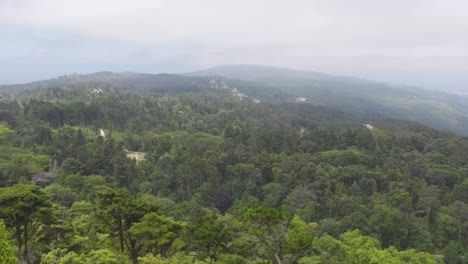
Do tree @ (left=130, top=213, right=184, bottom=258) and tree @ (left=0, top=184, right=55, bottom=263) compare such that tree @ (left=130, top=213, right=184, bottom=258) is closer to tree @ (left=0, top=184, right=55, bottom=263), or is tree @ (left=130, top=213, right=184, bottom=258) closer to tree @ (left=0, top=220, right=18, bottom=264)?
tree @ (left=0, top=184, right=55, bottom=263)

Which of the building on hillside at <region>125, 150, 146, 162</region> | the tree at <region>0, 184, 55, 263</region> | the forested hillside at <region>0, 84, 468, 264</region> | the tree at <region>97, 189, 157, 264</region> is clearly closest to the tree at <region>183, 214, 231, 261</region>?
the forested hillside at <region>0, 84, 468, 264</region>

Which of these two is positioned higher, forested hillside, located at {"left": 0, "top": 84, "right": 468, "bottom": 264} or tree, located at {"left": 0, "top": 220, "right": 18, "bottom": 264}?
tree, located at {"left": 0, "top": 220, "right": 18, "bottom": 264}

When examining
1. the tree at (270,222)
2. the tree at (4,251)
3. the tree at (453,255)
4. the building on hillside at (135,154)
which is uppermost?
the tree at (4,251)

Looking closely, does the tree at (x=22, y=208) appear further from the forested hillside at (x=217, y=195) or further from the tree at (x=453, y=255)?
the tree at (x=453, y=255)

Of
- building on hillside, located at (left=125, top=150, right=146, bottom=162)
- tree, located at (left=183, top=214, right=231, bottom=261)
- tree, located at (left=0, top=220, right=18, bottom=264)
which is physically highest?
tree, located at (left=0, top=220, right=18, bottom=264)

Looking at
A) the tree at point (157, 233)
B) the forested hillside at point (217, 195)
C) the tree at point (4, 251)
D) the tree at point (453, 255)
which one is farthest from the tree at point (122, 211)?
the tree at point (453, 255)

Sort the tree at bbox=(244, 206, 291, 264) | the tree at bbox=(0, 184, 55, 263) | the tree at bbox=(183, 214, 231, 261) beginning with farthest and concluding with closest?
the tree at bbox=(183, 214, 231, 261) < the tree at bbox=(244, 206, 291, 264) < the tree at bbox=(0, 184, 55, 263)

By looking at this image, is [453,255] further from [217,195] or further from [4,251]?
[4,251]

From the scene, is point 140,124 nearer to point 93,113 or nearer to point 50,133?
point 93,113

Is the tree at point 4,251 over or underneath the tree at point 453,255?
over
